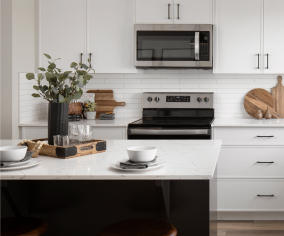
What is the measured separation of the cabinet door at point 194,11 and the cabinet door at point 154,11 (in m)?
0.07

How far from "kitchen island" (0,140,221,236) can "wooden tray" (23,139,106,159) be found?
48mm

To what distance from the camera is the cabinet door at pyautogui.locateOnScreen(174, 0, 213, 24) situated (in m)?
4.48

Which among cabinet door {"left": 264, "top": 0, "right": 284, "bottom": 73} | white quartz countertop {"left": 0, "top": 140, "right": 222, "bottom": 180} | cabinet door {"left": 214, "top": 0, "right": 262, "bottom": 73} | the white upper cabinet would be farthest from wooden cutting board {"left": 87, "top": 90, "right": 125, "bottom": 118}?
white quartz countertop {"left": 0, "top": 140, "right": 222, "bottom": 180}

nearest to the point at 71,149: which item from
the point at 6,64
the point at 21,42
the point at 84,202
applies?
the point at 84,202

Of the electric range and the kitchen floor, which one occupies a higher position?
the electric range

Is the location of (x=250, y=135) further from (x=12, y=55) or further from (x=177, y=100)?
(x=12, y=55)

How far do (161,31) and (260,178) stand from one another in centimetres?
170

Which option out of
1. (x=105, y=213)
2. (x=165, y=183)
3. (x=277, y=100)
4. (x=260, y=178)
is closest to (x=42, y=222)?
(x=105, y=213)

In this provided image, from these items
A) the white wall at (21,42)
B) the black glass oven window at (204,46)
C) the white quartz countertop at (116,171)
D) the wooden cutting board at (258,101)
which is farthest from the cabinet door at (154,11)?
the white quartz countertop at (116,171)

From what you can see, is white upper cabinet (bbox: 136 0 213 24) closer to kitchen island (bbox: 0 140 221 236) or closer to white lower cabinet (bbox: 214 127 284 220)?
white lower cabinet (bbox: 214 127 284 220)

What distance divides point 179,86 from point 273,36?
3.59 ft

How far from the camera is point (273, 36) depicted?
14.6ft

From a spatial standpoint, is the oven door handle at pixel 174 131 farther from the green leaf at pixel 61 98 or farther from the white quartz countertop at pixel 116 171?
the green leaf at pixel 61 98

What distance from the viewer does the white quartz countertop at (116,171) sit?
1901 mm
